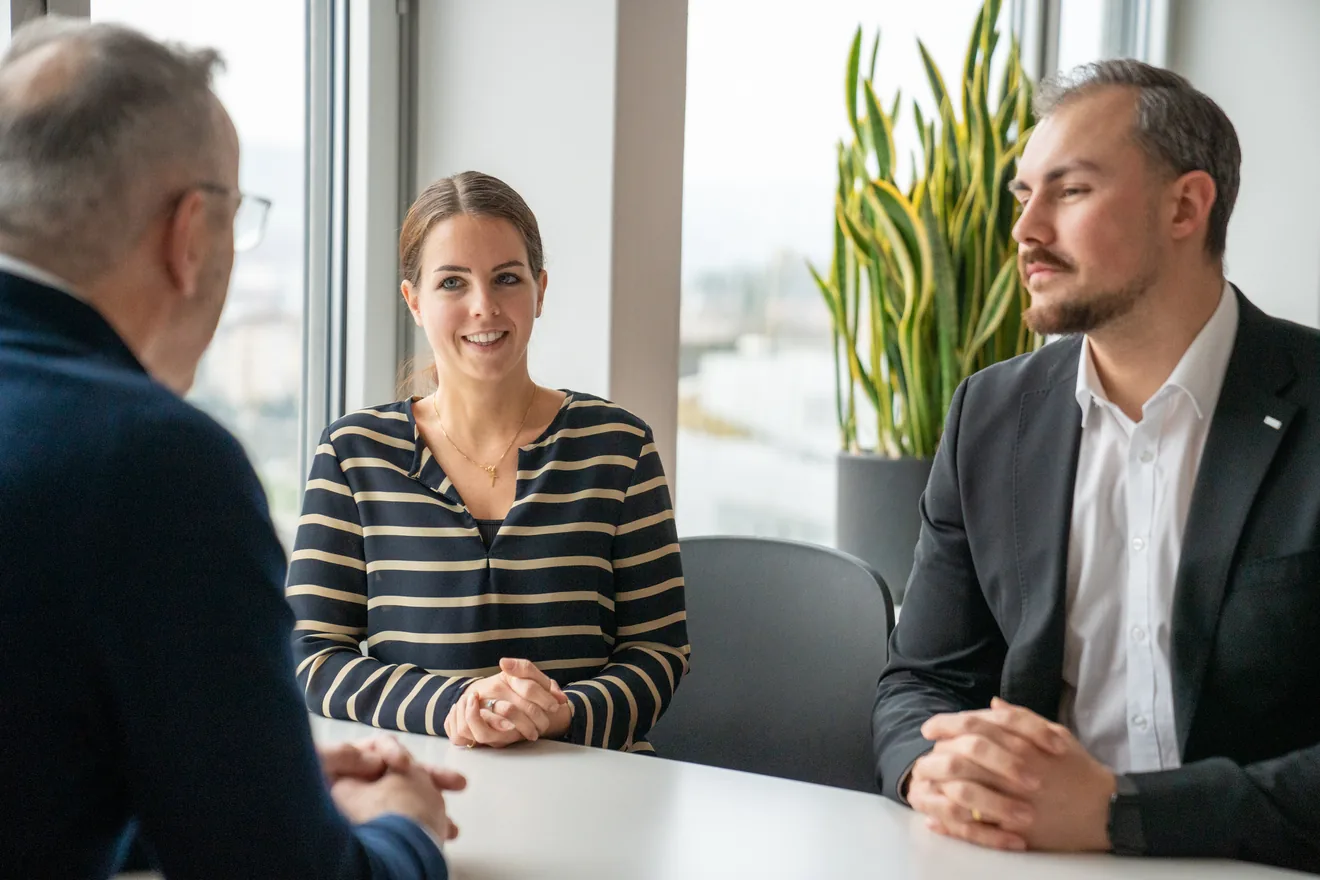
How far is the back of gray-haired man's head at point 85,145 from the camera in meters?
0.93

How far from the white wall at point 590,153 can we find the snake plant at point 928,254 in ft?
2.51

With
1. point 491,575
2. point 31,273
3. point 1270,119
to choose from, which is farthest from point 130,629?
point 1270,119

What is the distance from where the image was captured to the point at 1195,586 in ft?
5.27

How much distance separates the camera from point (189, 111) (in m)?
0.98

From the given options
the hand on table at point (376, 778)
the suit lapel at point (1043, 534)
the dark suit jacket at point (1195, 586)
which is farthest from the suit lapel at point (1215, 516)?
the hand on table at point (376, 778)

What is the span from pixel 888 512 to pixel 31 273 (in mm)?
2646

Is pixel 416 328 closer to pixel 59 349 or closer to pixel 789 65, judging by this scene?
pixel 789 65

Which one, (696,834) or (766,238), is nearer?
(696,834)

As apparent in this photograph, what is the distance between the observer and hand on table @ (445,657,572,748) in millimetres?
1587

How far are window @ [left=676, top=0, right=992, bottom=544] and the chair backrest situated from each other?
1.02 m

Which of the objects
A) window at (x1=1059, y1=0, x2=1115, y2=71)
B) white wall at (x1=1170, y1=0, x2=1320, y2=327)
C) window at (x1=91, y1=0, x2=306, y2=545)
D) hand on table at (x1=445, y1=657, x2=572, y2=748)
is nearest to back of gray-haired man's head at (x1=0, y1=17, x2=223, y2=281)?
hand on table at (x1=445, y1=657, x2=572, y2=748)

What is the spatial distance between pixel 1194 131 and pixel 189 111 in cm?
146

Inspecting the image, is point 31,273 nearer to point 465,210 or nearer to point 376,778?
point 376,778

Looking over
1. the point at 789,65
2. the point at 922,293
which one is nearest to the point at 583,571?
the point at 922,293
